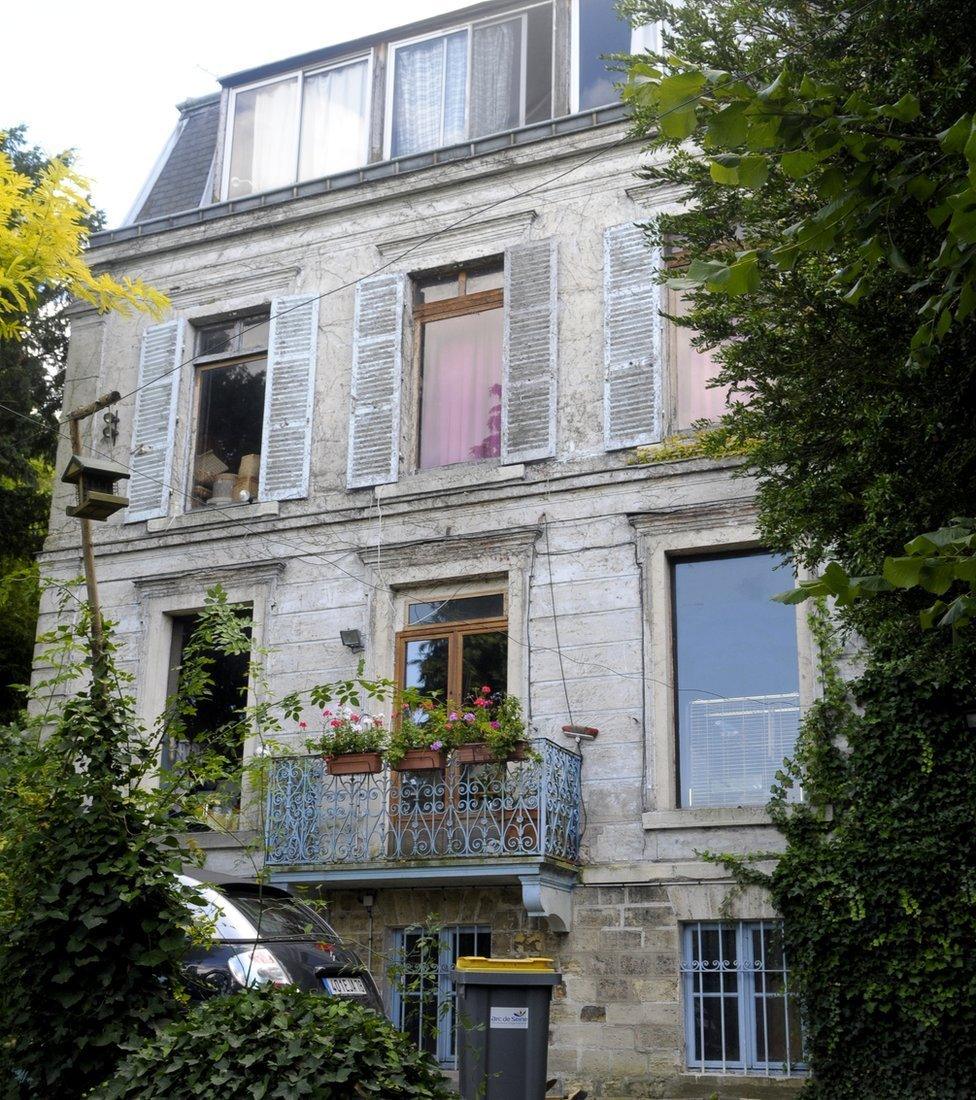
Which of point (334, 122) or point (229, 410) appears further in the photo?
point (334, 122)

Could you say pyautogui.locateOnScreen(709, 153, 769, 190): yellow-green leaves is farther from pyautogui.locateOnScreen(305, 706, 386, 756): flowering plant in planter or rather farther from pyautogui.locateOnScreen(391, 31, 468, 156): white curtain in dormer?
pyautogui.locateOnScreen(391, 31, 468, 156): white curtain in dormer

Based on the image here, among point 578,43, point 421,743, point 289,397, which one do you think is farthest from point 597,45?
point 421,743

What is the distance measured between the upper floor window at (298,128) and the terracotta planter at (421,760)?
7.05 metres

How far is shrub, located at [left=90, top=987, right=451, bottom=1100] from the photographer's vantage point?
5.19 metres

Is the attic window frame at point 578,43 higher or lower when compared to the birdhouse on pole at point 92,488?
higher

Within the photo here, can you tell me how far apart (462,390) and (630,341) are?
1.96 metres

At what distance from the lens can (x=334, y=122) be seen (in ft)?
54.7

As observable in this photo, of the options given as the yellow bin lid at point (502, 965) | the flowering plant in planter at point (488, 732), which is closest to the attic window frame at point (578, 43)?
the flowering plant in planter at point (488, 732)

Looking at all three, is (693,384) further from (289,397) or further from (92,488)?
(92,488)

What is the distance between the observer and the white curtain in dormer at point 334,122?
16.5m

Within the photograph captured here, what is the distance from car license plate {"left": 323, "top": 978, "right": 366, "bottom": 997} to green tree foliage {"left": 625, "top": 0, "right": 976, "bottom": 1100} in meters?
3.66

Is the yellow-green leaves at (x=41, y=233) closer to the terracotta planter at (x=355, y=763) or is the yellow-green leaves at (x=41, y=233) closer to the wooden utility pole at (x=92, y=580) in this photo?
the wooden utility pole at (x=92, y=580)

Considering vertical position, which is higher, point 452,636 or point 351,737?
point 452,636

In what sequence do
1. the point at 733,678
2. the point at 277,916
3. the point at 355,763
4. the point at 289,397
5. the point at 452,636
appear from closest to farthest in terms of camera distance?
1. the point at 277,916
2. the point at 733,678
3. the point at 355,763
4. the point at 452,636
5. the point at 289,397
